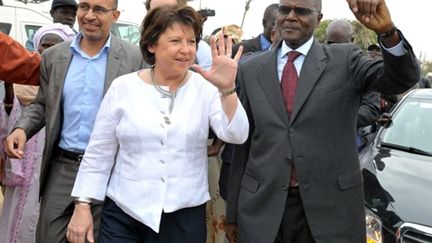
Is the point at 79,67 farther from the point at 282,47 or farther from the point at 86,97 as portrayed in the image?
the point at 282,47

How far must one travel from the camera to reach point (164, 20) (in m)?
2.60

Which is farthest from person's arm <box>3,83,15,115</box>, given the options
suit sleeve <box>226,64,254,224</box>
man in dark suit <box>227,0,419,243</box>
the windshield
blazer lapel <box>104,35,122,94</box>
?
the windshield

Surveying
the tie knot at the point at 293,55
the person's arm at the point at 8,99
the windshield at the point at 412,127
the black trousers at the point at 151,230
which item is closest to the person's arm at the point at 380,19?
the tie knot at the point at 293,55

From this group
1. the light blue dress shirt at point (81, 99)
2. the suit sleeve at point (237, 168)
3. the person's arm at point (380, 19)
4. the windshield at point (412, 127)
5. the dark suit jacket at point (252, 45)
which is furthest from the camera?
the dark suit jacket at point (252, 45)

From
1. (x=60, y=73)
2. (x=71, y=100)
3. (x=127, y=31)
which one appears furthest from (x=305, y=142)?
(x=127, y=31)

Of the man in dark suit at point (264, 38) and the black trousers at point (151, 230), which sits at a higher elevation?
the man in dark suit at point (264, 38)

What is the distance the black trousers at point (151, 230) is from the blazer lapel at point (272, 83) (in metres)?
0.60

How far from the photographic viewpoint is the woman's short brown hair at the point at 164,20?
103 inches

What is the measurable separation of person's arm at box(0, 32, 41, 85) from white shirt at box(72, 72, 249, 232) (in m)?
0.91

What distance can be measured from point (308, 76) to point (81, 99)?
4.20 feet

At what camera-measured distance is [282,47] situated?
115 inches

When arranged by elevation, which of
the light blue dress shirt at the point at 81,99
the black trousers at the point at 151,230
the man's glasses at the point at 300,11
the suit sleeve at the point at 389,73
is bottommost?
the black trousers at the point at 151,230

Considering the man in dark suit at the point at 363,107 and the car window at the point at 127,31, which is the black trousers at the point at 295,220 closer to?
the man in dark suit at the point at 363,107

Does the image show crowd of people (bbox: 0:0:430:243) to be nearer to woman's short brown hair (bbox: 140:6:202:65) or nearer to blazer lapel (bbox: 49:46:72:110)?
woman's short brown hair (bbox: 140:6:202:65)
